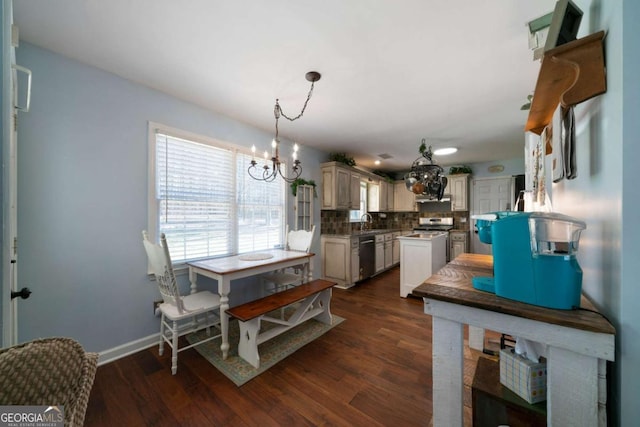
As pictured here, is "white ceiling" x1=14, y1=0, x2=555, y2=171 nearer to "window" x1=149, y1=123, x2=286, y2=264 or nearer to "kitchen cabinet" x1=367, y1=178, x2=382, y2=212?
"window" x1=149, y1=123, x2=286, y2=264

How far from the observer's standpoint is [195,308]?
2.00 m

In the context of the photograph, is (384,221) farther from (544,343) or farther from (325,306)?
(544,343)

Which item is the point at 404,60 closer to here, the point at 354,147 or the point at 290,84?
the point at 290,84

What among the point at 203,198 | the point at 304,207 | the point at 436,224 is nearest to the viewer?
the point at 203,198

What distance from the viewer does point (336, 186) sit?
13.8 ft

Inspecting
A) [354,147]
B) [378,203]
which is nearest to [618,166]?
[354,147]

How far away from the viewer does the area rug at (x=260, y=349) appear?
6.15 ft

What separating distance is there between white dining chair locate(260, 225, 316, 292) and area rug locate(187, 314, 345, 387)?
500 millimetres

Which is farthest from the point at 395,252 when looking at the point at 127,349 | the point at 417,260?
the point at 127,349

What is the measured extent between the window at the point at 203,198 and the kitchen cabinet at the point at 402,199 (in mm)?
4179

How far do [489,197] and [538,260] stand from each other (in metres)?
5.49

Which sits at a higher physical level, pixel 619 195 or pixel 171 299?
pixel 619 195

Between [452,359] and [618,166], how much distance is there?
885mm

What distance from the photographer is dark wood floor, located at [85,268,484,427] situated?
4.76 feet
